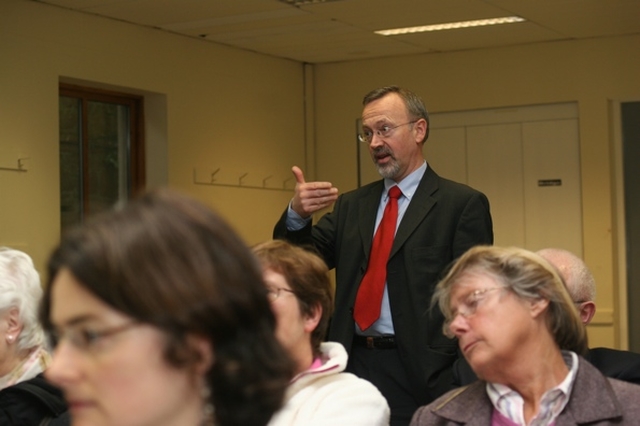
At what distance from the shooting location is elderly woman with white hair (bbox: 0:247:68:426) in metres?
2.83

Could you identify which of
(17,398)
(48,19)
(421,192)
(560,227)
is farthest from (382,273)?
(560,227)

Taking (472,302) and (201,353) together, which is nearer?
(201,353)

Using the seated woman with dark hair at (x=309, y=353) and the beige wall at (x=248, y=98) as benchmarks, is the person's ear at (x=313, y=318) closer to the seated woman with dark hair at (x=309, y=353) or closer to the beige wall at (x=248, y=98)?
the seated woman with dark hair at (x=309, y=353)

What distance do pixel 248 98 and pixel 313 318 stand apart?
5.62 meters

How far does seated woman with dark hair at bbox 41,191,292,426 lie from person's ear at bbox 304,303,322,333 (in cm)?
145

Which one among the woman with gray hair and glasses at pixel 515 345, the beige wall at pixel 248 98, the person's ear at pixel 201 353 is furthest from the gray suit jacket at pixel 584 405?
the beige wall at pixel 248 98

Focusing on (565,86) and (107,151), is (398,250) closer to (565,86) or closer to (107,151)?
(107,151)

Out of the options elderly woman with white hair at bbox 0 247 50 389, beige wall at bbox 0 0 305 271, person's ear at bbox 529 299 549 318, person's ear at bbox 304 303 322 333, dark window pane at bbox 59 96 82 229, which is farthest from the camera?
dark window pane at bbox 59 96 82 229

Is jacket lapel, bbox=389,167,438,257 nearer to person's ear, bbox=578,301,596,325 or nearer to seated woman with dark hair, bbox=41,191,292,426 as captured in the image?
person's ear, bbox=578,301,596,325

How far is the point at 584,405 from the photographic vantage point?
2318 millimetres

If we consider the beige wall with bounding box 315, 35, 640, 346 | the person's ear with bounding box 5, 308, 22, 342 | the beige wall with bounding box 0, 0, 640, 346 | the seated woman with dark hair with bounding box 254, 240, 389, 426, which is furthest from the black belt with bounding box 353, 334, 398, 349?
the beige wall with bounding box 315, 35, 640, 346

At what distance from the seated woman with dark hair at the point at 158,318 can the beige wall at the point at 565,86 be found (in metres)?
6.91

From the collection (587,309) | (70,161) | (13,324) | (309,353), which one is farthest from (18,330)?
(70,161)

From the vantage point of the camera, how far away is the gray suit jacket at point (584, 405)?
2299mm
